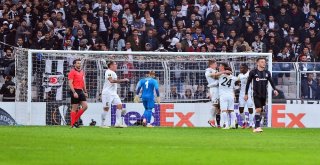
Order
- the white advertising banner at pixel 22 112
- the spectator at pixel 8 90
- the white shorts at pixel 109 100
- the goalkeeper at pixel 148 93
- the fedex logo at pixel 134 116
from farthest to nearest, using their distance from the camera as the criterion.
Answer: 1. the fedex logo at pixel 134 116
2. the spectator at pixel 8 90
3. the white advertising banner at pixel 22 112
4. the goalkeeper at pixel 148 93
5. the white shorts at pixel 109 100

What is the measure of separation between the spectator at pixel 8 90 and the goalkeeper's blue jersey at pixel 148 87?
15.0 ft

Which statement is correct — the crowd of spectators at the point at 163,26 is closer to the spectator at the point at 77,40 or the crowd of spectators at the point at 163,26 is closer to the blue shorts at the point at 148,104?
the spectator at the point at 77,40

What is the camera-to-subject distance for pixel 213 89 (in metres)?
31.1

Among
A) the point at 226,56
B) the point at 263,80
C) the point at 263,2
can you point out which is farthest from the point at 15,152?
the point at 263,2

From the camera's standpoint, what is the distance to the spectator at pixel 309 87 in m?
33.9

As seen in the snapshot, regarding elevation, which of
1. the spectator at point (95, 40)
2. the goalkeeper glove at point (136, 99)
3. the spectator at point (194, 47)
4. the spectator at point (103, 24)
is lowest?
the goalkeeper glove at point (136, 99)

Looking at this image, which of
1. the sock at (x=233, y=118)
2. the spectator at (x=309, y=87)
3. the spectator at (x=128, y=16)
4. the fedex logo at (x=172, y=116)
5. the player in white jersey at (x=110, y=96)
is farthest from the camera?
the spectator at (x=128, y=16)

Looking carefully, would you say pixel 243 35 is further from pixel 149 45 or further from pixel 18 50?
pixel 18 50

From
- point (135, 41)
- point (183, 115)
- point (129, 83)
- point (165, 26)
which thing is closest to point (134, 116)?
point (129, 83)

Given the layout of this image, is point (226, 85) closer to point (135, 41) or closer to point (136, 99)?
point (136, 99)

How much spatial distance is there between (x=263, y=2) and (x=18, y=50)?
35.9 feet

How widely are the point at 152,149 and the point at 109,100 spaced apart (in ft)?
41.0

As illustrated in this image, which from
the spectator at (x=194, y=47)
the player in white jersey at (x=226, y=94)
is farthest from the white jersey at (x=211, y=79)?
the spectator at (x=194, y=47)

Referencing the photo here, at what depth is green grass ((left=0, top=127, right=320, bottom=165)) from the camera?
1555 cm
